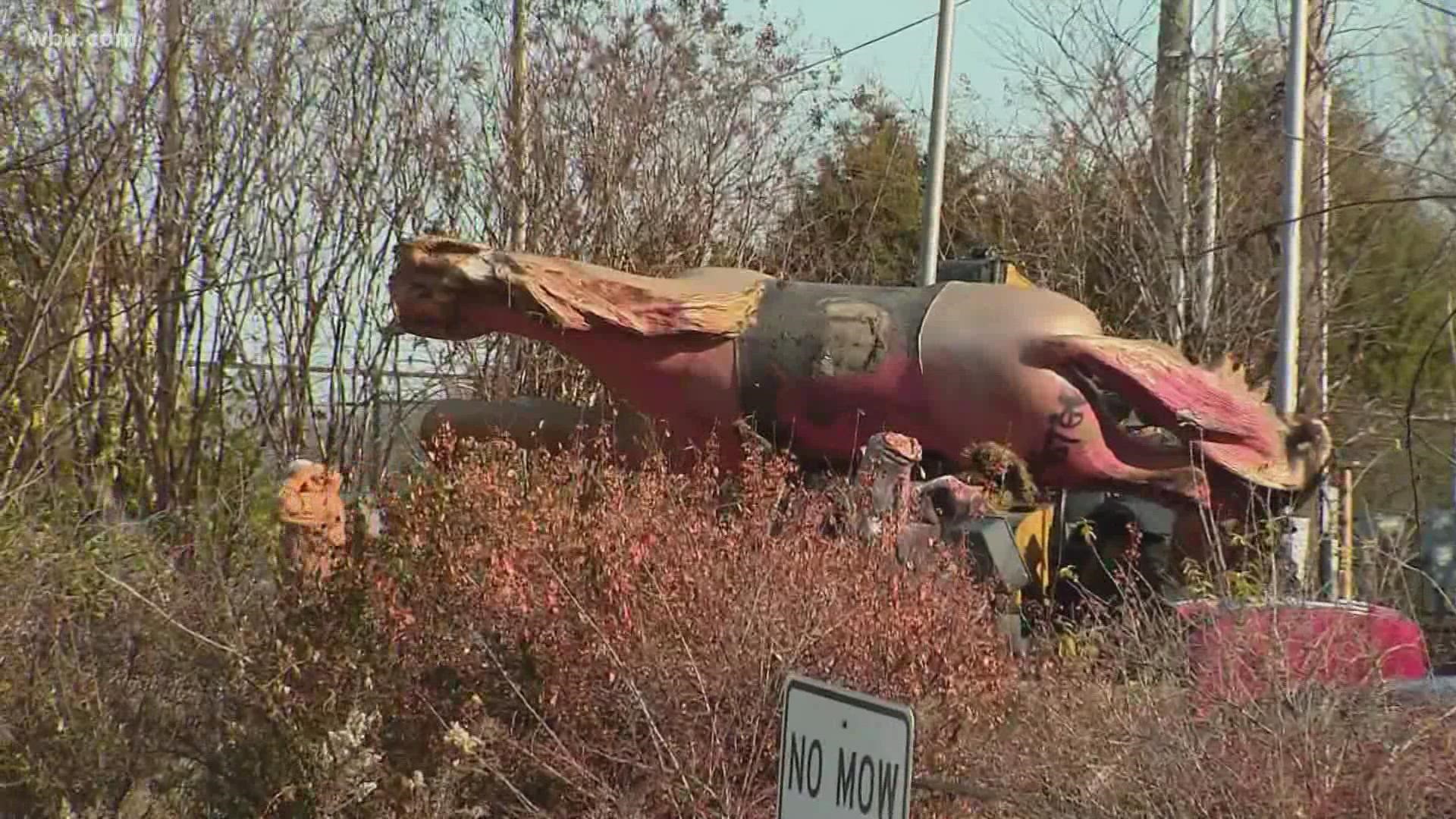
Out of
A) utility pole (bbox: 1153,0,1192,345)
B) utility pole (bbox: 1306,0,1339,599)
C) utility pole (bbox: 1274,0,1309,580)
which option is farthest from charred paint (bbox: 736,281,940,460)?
utility pole (bbox: 1153,0,1192,345)

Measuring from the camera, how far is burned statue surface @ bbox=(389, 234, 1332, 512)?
952 centimetres

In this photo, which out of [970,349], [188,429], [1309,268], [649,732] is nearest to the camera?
[649,732]

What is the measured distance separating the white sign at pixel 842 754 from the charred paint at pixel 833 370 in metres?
5.31

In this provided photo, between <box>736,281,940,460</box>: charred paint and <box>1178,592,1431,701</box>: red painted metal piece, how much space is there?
3.36m

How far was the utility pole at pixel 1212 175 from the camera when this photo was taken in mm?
15453

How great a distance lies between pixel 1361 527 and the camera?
14.1m

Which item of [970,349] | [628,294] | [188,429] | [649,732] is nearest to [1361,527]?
[970,349]

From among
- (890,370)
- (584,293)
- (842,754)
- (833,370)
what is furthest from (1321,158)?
(842,754)

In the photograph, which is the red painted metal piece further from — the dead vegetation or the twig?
the twig

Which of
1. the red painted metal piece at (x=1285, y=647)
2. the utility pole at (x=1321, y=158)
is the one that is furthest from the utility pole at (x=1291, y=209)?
the red painted metal piece at (x=1285, y=647)

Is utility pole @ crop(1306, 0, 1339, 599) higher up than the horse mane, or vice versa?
utility pole @ crop(1306, 0, 1339, 599)

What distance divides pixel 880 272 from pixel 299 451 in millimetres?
→ 10639

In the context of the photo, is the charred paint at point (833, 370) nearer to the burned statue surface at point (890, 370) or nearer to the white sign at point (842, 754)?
the burned statue surface at point (890, 370)

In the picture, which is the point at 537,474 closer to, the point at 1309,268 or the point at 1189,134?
the point at 1309,268
